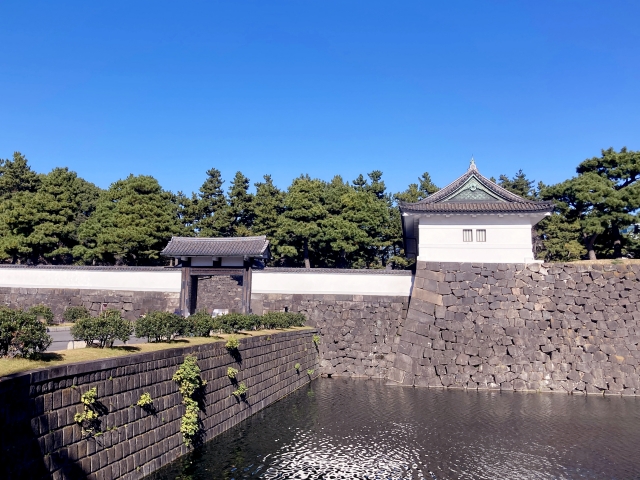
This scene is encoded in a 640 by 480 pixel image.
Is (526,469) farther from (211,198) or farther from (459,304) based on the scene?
(211,198)

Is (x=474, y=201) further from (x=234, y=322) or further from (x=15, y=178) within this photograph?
(x=15, y=178)

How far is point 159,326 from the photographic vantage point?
11.1m

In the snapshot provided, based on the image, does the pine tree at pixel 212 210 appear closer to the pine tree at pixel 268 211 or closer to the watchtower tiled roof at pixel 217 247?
the pine tree at pixel 268 211

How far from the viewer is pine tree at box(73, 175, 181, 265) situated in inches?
1229

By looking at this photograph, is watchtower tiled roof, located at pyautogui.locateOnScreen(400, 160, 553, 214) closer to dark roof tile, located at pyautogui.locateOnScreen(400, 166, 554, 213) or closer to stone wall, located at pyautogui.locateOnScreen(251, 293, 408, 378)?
dark roof tile, located at pyautogui.locateOnScreen(400, 166, 554, 213)

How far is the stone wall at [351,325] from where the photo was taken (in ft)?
71.2

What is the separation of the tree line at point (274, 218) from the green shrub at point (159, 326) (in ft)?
68.8

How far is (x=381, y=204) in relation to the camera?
1533 inches

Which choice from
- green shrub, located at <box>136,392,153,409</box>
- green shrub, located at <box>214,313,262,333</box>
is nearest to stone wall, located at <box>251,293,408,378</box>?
green shrub, located at <box>214,313,262,333</box>

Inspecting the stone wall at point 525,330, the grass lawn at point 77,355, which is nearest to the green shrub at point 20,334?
the grass lawn at point 77,355

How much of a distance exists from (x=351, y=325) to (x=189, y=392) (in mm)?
12582

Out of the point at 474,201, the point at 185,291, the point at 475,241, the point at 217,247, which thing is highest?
the point at 474,201

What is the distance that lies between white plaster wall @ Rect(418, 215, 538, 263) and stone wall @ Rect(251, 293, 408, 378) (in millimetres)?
2960

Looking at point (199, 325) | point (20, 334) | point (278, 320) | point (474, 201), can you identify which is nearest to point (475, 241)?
point (474, 201)
